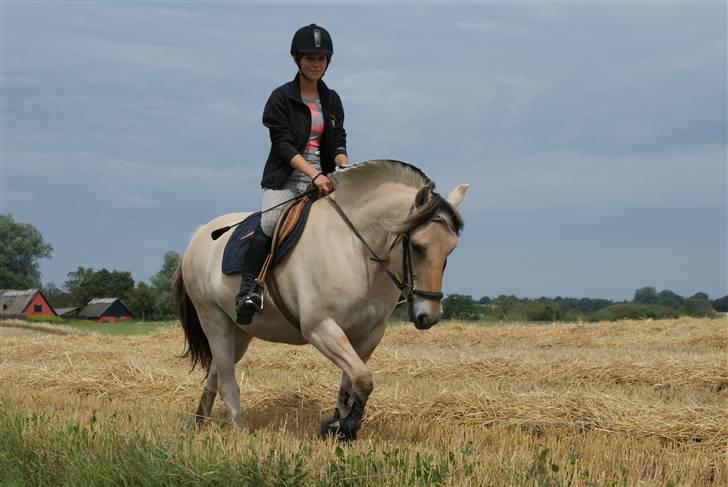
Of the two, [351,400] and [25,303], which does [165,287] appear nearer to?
[25,303]

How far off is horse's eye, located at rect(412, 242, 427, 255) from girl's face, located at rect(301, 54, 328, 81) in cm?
191

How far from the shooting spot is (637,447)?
6539 millimetres

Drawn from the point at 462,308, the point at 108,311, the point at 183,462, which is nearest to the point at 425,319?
the point at 183,462

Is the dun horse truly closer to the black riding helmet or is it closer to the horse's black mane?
the horse's black mane

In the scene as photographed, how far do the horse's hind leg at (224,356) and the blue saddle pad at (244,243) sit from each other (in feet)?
2.40

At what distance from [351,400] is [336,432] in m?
0.29

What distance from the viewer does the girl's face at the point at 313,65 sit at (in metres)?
6.73

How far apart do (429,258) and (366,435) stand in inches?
79.6

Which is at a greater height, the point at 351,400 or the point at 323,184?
the point at 323,184

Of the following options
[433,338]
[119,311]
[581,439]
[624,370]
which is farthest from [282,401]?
[119,311]

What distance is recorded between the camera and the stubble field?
4805 millimetres

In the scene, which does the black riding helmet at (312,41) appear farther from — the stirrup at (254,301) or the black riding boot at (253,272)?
the stirrup at (254,301)

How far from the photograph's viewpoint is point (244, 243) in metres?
7.06

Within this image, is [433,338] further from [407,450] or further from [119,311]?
[119,311]
